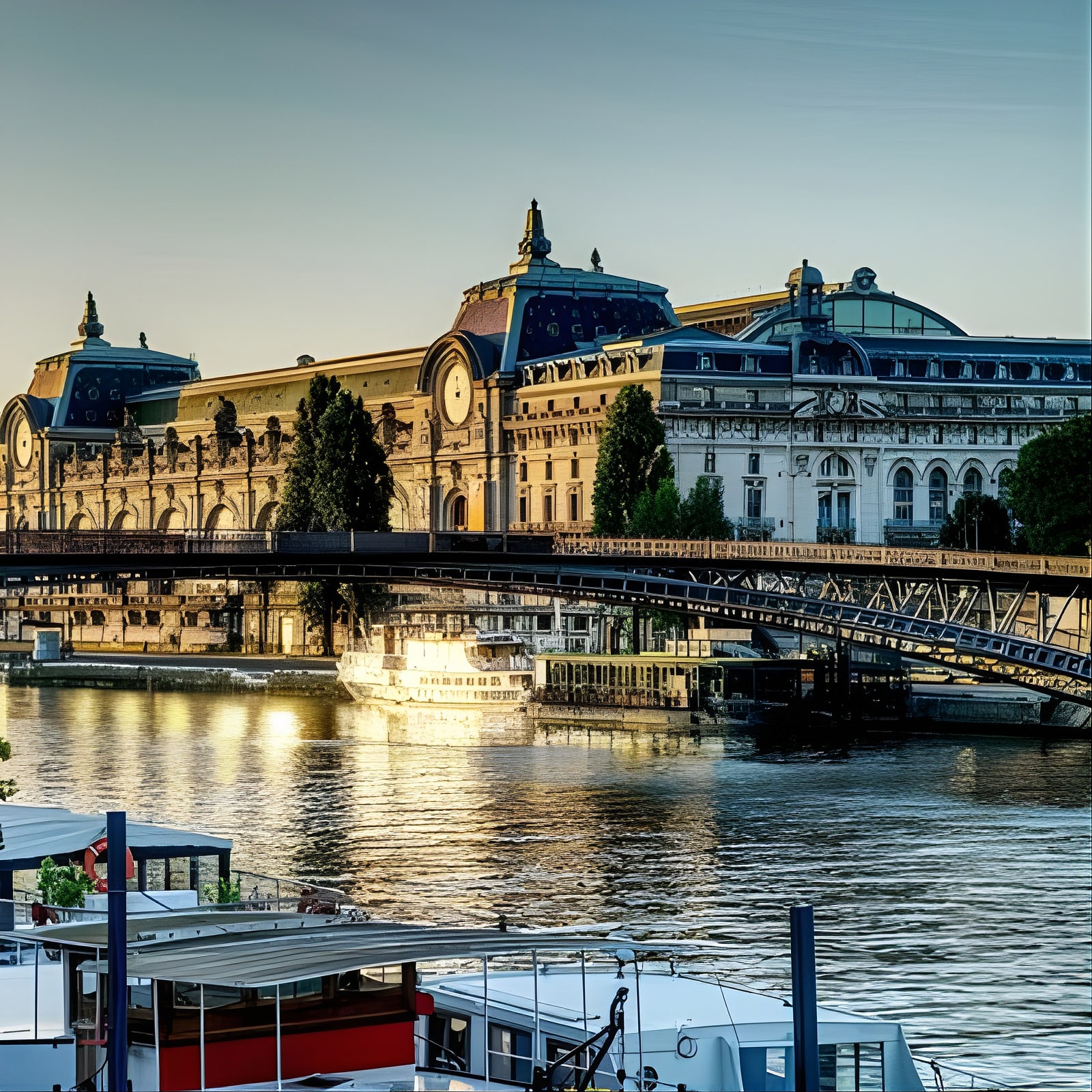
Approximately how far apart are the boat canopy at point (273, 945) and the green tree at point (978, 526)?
83.0 feet

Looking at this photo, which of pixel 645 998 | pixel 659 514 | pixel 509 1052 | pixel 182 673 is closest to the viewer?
pixel 509 1052

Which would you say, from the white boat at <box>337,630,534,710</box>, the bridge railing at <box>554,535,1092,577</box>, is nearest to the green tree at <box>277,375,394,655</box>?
the white boat at <box>337,630,534,710</box>

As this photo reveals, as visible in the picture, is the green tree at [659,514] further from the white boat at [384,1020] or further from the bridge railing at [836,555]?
the white boat at [384,1020]

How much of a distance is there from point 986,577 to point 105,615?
25.9 meters

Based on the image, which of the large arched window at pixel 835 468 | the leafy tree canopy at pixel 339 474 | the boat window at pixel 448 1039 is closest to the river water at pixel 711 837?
the boat window at pixel 448 1039

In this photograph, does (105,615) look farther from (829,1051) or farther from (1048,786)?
(829,1051)

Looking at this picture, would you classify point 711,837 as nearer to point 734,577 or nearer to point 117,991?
point 734,577

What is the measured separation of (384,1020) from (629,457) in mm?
25951

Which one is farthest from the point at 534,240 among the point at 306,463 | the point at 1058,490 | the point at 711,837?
the point at 711,837

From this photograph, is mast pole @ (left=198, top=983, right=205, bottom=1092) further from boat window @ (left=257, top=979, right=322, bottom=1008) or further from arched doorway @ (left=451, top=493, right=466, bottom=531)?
arched doorway @ (left=451, top=493, right=466, bottom=531)

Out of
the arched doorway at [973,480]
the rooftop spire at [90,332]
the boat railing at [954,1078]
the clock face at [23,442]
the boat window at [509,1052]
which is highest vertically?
the rooftop spire at [90,332]

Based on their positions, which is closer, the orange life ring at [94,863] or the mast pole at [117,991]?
the mast pole at [117,991]

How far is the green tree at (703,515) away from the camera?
1188 inches

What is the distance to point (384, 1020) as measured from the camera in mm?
6250
